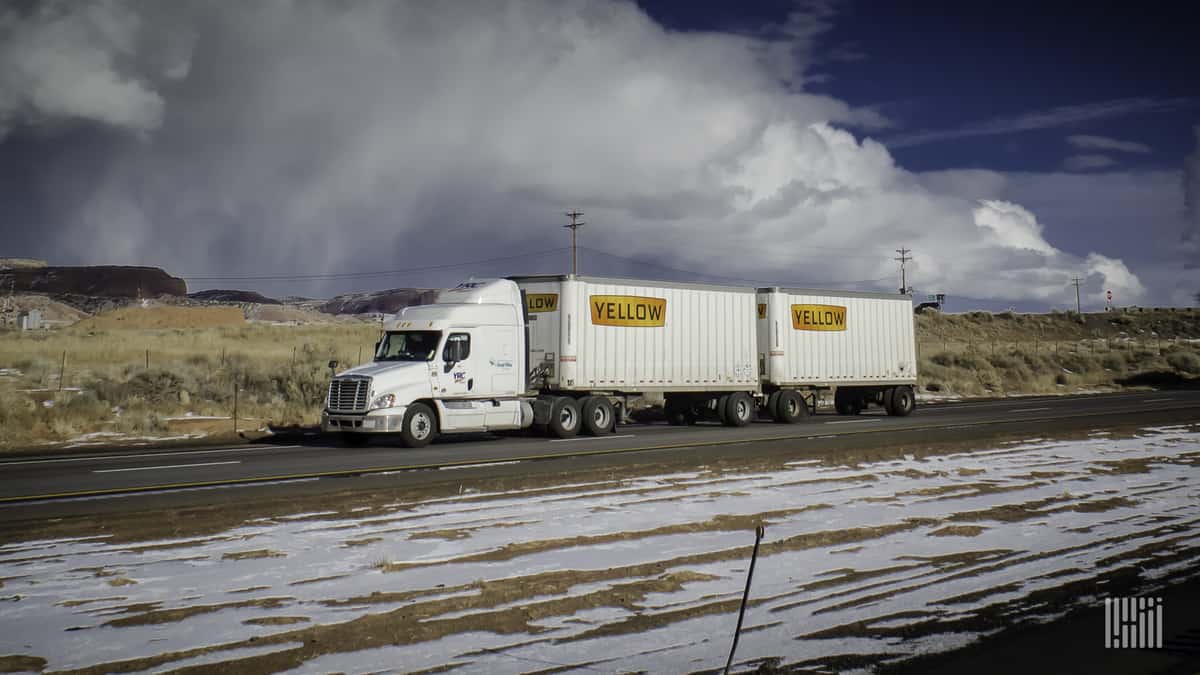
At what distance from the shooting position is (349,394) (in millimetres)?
20375

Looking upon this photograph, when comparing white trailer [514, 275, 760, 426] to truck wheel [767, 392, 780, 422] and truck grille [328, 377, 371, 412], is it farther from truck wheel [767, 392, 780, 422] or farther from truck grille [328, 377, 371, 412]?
truck grille [328, 377, 371, 412]

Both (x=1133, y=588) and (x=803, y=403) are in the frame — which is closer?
(x=1133, y=588)

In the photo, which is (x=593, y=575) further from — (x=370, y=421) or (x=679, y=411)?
(x=679, y=411)

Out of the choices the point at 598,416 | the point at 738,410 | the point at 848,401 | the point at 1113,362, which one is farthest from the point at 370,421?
the point at 1113,362

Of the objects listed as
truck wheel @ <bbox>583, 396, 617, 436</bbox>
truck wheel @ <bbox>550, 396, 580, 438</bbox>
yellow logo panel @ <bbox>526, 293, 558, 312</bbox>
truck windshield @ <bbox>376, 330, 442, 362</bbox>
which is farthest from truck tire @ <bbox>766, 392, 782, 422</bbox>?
truck windshield @ <bbox>376, 330, 442, 362</bbox>

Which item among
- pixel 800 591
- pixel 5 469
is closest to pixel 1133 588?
pixel 800 591

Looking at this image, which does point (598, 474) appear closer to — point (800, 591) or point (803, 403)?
point (800, 591)

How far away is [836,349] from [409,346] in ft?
46.2

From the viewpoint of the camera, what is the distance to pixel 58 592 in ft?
24.7

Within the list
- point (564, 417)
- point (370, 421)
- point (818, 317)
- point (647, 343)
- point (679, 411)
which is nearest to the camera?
point (370, 421)

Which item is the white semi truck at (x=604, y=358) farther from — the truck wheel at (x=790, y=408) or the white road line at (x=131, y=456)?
the white road line at (x=131, y=456)

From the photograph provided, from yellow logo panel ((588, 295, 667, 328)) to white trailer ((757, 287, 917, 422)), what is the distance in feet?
14.2

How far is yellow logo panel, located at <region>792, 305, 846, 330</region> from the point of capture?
28516 mm

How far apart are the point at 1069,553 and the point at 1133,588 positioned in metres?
1.32
